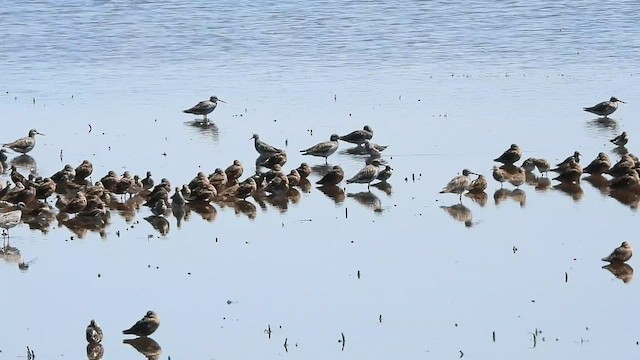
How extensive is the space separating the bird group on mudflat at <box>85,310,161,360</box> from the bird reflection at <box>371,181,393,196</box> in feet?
22.7

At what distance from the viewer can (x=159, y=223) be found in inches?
769

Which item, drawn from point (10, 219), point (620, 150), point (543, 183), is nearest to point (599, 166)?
point (543, 183)

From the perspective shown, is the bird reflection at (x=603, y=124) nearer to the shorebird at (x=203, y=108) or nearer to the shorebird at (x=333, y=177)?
the shorebird at (x=333, y=177)

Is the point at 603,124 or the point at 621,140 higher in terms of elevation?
the point at 621,140

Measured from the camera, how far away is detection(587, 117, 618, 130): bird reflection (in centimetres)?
2556

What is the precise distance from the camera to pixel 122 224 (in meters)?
19.6

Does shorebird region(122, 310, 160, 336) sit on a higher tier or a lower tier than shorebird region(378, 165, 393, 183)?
higher

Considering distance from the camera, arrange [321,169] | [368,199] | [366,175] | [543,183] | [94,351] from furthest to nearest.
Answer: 1. [321,169]
2. [543,183]
3. [366,175]
4. [368,199]
5. [94,351]

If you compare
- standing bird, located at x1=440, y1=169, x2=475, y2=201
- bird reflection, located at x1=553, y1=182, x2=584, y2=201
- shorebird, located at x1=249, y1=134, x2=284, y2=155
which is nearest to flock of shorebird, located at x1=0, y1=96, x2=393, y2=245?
shorebird, located at x1=249, y1=134, x2=284, y2=155

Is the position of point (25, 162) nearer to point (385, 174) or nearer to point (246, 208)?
point (246, 208)

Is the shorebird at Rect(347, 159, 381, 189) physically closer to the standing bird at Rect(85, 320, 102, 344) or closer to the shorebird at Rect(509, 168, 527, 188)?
the shorebird at Rect(509, 168, 527, 188)

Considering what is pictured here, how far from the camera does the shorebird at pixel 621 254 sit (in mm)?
16812

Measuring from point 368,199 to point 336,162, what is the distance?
2.92m

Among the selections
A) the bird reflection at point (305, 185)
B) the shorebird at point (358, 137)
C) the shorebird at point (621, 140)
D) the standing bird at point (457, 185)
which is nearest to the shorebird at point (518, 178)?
the standing bird at point (457, 185)
